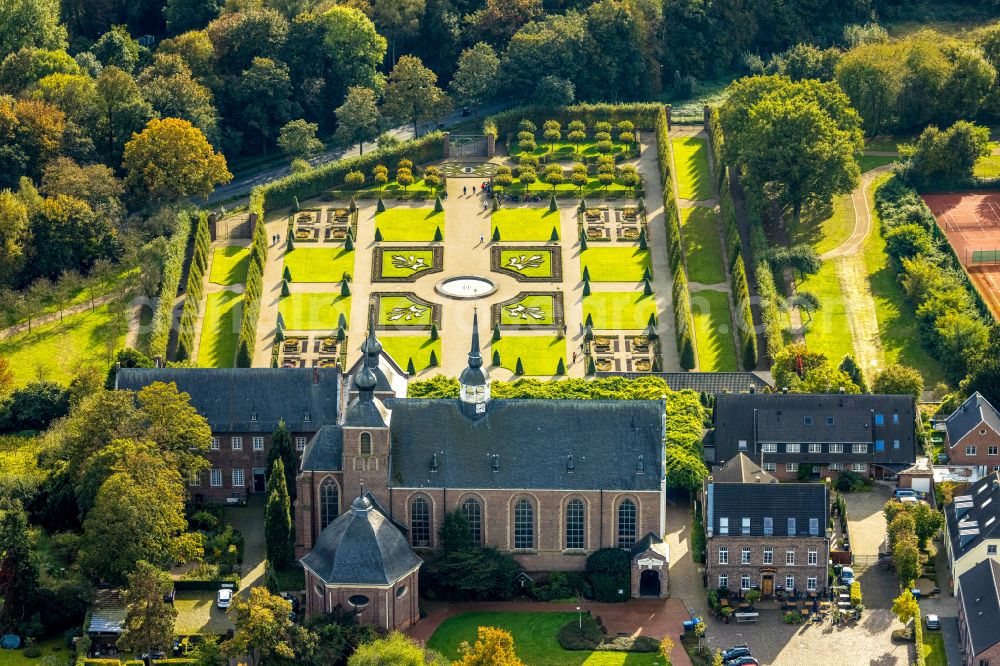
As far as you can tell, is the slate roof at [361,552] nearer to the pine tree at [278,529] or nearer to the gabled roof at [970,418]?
the pine tree at [278,529]

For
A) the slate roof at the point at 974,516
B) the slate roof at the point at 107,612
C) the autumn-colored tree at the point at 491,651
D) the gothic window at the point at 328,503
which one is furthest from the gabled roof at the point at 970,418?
the slate roof at the point at 107,612

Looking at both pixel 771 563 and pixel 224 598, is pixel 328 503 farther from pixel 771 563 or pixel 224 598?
pixel 771 563

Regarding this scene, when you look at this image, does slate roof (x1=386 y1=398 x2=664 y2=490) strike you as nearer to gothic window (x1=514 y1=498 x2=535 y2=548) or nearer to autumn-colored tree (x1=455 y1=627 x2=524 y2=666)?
gothic window (x1=514 y1=498 x2=535 y2=548)

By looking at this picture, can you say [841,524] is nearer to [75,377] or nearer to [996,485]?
[996,485]

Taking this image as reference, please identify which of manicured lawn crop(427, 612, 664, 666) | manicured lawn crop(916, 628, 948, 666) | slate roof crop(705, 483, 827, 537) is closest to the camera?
manicured lawn crop(916, 628, 948, 666)

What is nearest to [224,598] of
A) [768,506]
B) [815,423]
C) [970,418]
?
[768,506]

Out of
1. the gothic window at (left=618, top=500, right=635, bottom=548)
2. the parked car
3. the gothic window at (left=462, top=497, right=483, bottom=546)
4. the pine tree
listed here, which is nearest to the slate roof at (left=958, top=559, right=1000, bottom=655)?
the gothic window at (left=618, top=500, right=635, bottom=548)
